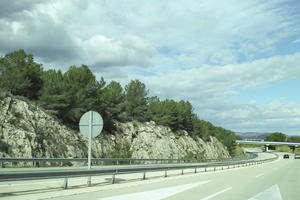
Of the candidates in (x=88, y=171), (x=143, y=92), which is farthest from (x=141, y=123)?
(x=88, y=171)

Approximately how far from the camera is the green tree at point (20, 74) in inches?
1385

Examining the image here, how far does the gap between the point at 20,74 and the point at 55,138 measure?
761cm

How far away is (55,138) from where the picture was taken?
34062 millimetres

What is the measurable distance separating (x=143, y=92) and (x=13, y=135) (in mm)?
33797

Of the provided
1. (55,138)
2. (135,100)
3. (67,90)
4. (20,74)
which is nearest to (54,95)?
(67,90)

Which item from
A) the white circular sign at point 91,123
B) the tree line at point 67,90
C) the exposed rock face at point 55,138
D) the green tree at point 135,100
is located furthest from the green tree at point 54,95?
the white circular sign at point 91,123

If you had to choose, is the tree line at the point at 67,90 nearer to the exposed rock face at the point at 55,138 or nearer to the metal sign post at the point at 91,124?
the exposed rock face at the point at 55,138

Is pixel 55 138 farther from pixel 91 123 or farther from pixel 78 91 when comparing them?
pixel 91 123

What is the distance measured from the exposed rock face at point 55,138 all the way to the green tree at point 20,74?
165 inches

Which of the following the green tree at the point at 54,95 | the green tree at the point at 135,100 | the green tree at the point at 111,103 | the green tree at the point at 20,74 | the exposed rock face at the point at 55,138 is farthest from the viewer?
the green tree at the point at 135,100

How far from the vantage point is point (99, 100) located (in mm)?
43531

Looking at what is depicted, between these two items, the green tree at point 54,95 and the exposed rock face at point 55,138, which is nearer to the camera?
the exposed rock face at point 55,138

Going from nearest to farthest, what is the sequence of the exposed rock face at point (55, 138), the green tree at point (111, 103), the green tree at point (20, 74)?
the exposed rock face at point (55, 138) < the green tree at point (20, 74) < the green tree at point (111, 103)

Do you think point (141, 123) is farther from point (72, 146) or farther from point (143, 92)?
point (72, 146)
